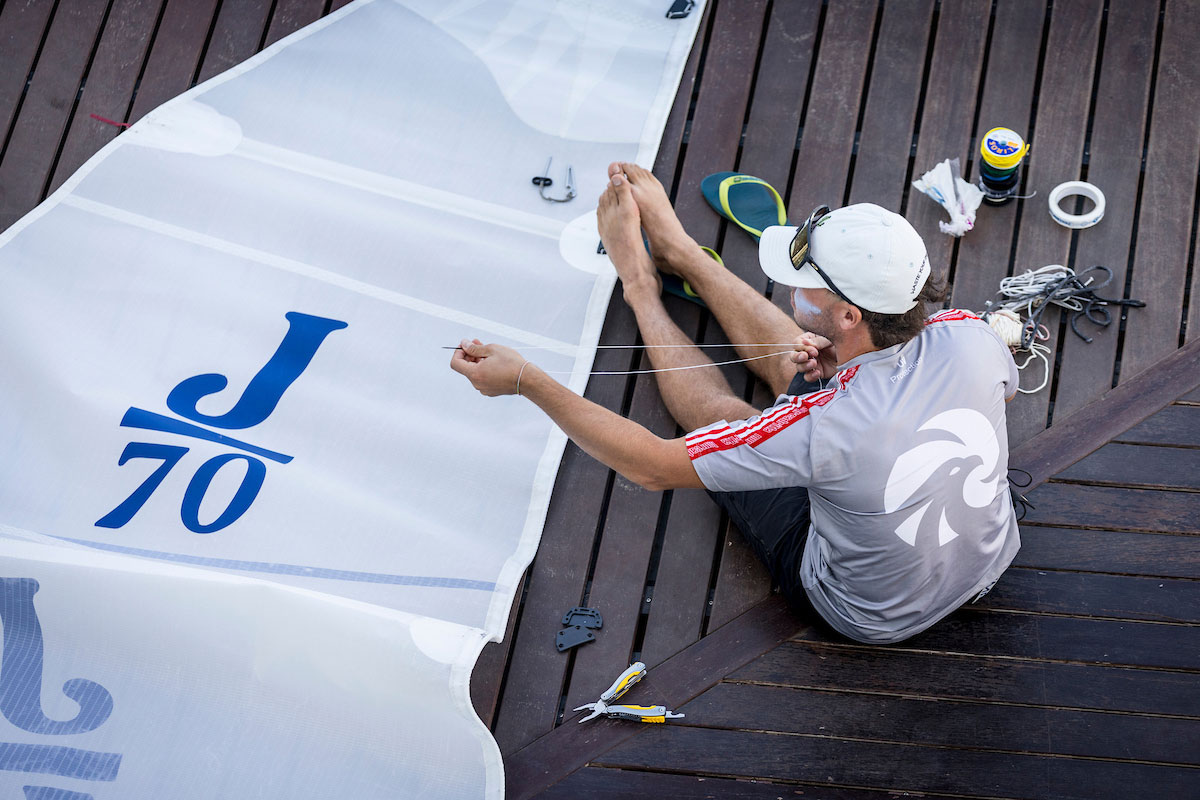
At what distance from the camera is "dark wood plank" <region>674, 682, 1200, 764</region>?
1.88 m

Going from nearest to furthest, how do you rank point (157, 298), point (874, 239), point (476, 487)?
point (874, 239) → point (476, 487) → point (157, 298)

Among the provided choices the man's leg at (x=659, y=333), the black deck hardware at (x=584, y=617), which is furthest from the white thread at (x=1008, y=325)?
the black deck hardware at (x=584, y=617)

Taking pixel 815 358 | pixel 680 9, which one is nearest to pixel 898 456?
pixel 815 358

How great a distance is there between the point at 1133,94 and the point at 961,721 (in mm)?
1652

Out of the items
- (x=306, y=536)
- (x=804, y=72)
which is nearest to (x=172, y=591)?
(x=306, y=536)

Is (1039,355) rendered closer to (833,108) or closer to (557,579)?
(833,108)

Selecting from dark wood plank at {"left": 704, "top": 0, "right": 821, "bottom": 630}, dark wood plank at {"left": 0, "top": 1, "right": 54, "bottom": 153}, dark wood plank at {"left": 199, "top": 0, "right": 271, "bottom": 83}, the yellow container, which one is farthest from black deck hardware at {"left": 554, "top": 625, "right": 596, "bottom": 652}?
dark wood plank at {"left": 0, "top": 1, "right": 54, "bottom": 153}

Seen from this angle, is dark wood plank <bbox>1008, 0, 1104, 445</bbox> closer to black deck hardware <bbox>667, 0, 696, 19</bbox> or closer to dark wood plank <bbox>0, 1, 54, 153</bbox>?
black deck hardware <bbox>667, 0, 696, 19</bbox>

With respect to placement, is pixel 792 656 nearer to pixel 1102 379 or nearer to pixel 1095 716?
pixel 1095 716

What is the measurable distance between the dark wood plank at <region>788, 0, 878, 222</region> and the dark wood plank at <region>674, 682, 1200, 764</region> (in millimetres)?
1151

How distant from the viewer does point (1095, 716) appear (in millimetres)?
1901

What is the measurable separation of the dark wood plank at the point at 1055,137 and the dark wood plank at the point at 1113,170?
0.03 meters

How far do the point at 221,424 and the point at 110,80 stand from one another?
120 centimetres

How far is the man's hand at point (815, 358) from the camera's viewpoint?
6.51 feet
